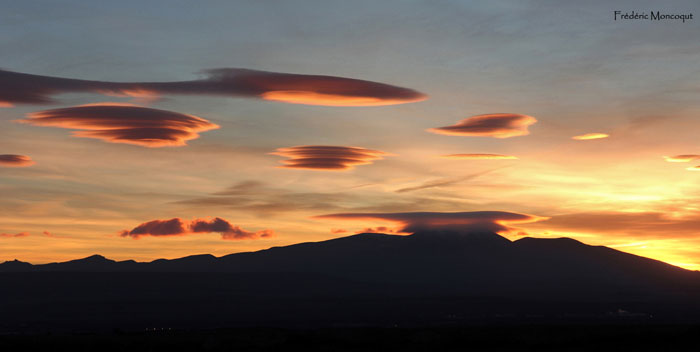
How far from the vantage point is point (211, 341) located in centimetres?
7919

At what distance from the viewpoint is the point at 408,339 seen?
81.1 m

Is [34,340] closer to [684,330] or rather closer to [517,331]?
[517,331]

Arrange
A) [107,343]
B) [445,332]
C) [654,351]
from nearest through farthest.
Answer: [654,351], [107,343], [445,332]

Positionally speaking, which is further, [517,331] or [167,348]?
[517,331]

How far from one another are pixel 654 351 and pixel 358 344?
2724cm

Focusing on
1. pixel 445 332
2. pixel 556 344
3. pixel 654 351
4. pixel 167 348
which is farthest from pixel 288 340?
pixel 654 351

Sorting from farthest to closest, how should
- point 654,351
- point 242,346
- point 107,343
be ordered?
point 107,343 < point 242,346 < point 654,351

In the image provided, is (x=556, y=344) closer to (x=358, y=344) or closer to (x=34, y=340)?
(x=358, y=344)

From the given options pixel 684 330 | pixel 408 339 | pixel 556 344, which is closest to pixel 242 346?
pixel 408 339

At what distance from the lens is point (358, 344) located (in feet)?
260

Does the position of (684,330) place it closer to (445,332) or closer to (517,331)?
(517,331)

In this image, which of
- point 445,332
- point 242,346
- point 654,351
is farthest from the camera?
point 445,332

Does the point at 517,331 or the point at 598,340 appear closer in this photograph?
the point at 598,340

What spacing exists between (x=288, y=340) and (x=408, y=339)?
12095 millimetres
